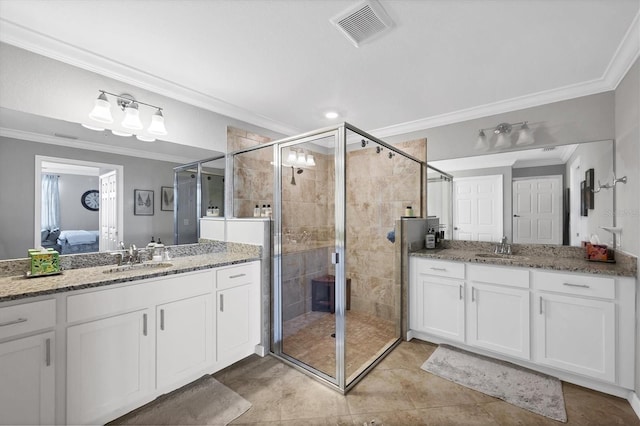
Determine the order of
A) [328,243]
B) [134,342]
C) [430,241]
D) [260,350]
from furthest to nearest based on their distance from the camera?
1. [430,241]
2. [260,350]
3. [328,243]
4. [134,342]

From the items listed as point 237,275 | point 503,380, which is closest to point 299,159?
point 237,275

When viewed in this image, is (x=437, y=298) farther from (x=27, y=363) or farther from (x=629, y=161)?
(x=27, y=363)

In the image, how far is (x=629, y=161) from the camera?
6.64 feet

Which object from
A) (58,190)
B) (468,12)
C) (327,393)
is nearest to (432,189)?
(468,12)

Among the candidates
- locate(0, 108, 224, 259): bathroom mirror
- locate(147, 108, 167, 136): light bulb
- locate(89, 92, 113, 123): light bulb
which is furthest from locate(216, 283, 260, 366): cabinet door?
locate(89, 92, 113, 123): light bulb

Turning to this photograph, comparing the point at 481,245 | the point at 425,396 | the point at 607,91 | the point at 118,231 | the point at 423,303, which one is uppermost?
the point at 607,91

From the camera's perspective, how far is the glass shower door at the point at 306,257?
2.49 meters

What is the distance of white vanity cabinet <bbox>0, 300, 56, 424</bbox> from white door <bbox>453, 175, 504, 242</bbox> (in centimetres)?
346

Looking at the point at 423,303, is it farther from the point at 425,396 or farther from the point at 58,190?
the point at 58,190

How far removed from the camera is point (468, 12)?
5.19ft

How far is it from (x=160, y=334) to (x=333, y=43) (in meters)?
2.31

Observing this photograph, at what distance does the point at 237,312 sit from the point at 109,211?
1.30 m

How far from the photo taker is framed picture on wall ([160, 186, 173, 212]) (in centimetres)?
245

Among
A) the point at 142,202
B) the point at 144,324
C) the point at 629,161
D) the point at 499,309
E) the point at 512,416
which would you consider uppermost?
the point at 629,161
